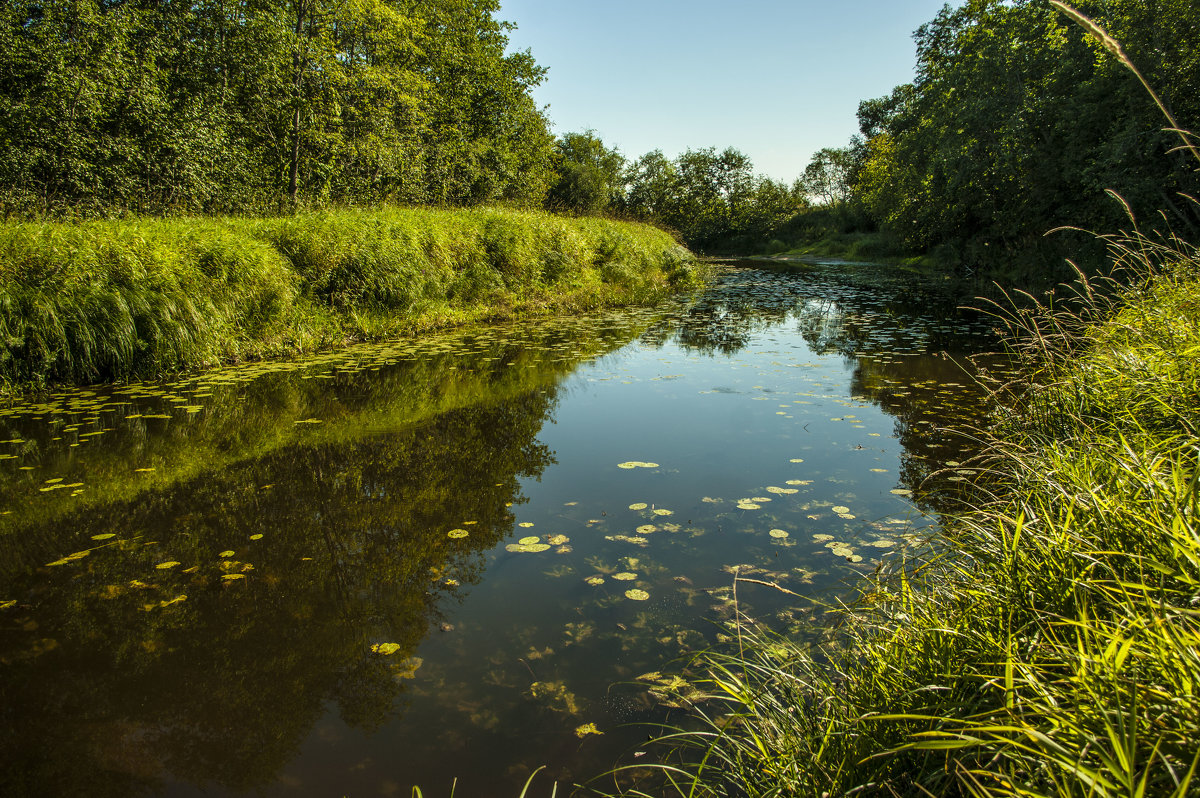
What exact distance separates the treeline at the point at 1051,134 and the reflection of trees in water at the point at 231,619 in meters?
8.41

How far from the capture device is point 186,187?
17203 millimetres

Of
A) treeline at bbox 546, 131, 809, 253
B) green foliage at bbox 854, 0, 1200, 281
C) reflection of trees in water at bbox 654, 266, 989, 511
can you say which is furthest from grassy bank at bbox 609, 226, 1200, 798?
treeline at bbox 546, 131, 809, 253

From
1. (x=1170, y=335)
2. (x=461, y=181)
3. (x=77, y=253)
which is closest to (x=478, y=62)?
(x=461, y=181)

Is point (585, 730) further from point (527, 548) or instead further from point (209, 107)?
point (209, 107)

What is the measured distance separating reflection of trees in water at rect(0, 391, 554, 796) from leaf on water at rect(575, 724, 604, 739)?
861 millimetres

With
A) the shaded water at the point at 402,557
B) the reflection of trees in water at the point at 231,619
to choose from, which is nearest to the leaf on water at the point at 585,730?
the shaded water at the point at 402,557

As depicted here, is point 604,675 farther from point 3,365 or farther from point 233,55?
point 233,55

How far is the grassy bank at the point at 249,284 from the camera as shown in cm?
744

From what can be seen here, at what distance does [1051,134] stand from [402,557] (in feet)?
56.2

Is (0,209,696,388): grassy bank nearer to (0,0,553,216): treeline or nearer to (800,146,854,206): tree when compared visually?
(0,0,553,216): treeline

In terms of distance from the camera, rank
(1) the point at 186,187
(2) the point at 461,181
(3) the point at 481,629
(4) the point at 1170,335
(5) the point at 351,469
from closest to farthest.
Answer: (3) the point at 481,629, (4) the point at 1170,335, (5) the point at 351,469, (1) the point at 186,187, (2) the point at 461,181

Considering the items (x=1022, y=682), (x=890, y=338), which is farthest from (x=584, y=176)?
(x=1022, y=682)

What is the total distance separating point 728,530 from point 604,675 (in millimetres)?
1673

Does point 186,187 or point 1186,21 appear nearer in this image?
point 1186,21
